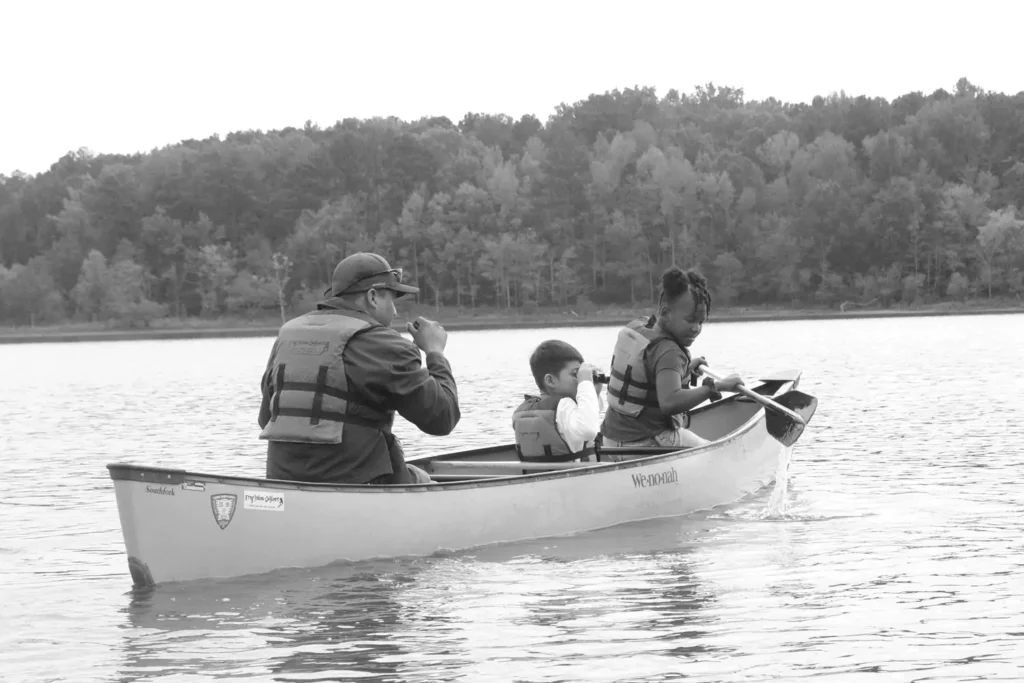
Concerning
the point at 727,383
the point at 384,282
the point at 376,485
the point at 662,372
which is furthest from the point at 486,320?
the point at 384,282

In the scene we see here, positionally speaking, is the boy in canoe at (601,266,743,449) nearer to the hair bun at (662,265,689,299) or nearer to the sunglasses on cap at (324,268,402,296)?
the hair bun at (662,265,689,299)

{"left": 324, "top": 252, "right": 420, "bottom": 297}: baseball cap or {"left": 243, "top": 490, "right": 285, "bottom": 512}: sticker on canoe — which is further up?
{"left": 324, "top": 252, "right": 420, "bottom": 297}: baseball cap

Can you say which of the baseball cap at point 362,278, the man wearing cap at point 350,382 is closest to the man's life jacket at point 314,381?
the man wearing cap at point 350,382

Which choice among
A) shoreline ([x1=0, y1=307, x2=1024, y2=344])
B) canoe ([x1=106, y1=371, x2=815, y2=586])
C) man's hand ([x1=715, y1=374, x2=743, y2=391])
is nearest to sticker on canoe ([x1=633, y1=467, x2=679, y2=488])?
canoe ([x1=106, y1=371, x2=815, y2=586])

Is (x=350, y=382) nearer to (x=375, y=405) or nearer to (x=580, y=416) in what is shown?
(x=375, y=405)

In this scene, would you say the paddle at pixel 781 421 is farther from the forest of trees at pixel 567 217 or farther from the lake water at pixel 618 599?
the forest of trees at pixel 567 217

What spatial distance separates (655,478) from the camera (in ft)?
34.8

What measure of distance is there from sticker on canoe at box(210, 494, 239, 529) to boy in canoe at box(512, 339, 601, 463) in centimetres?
265

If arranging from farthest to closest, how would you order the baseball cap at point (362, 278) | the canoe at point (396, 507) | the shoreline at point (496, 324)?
the shoreline at point (496, 324) → the baseball cap at point (362, 278) → the canoe at point (396, 507)

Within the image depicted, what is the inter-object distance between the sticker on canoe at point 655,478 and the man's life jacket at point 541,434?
1.38 feet

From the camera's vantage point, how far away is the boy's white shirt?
9695 millimetres

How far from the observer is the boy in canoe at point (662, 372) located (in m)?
10.2

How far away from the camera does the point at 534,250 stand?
103m

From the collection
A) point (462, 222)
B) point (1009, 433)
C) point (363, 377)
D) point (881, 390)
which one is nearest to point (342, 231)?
point (462, 222)
